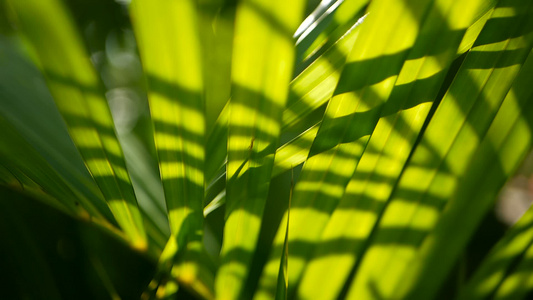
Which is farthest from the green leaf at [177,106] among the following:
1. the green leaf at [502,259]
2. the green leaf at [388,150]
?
the green leaf at [502,259]

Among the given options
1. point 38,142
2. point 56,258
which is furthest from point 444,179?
point 56,258

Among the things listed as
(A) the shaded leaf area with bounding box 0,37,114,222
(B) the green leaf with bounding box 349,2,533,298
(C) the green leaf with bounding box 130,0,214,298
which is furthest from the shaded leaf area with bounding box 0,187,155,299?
(B) the green leaf with bounding box 349,2,533,298

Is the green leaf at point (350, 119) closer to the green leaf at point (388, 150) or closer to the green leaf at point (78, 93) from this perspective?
the green leaf at point (388, 150)

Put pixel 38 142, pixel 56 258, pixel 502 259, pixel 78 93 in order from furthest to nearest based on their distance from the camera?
1. pixel 56 258
2. pixel 38 142
3. pixel 502 259
4. pixel 78 93

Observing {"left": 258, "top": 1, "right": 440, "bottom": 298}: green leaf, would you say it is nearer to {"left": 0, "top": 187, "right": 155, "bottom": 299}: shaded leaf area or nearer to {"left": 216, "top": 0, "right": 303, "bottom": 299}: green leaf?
{"left": 216, "top": 0, "right": 303, "bottom": 299}: green leaf

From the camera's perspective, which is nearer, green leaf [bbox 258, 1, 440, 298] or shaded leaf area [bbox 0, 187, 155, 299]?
green leaf [bbox 258, 1, 440, 298]

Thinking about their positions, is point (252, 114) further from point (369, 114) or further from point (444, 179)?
point (444, 179)
